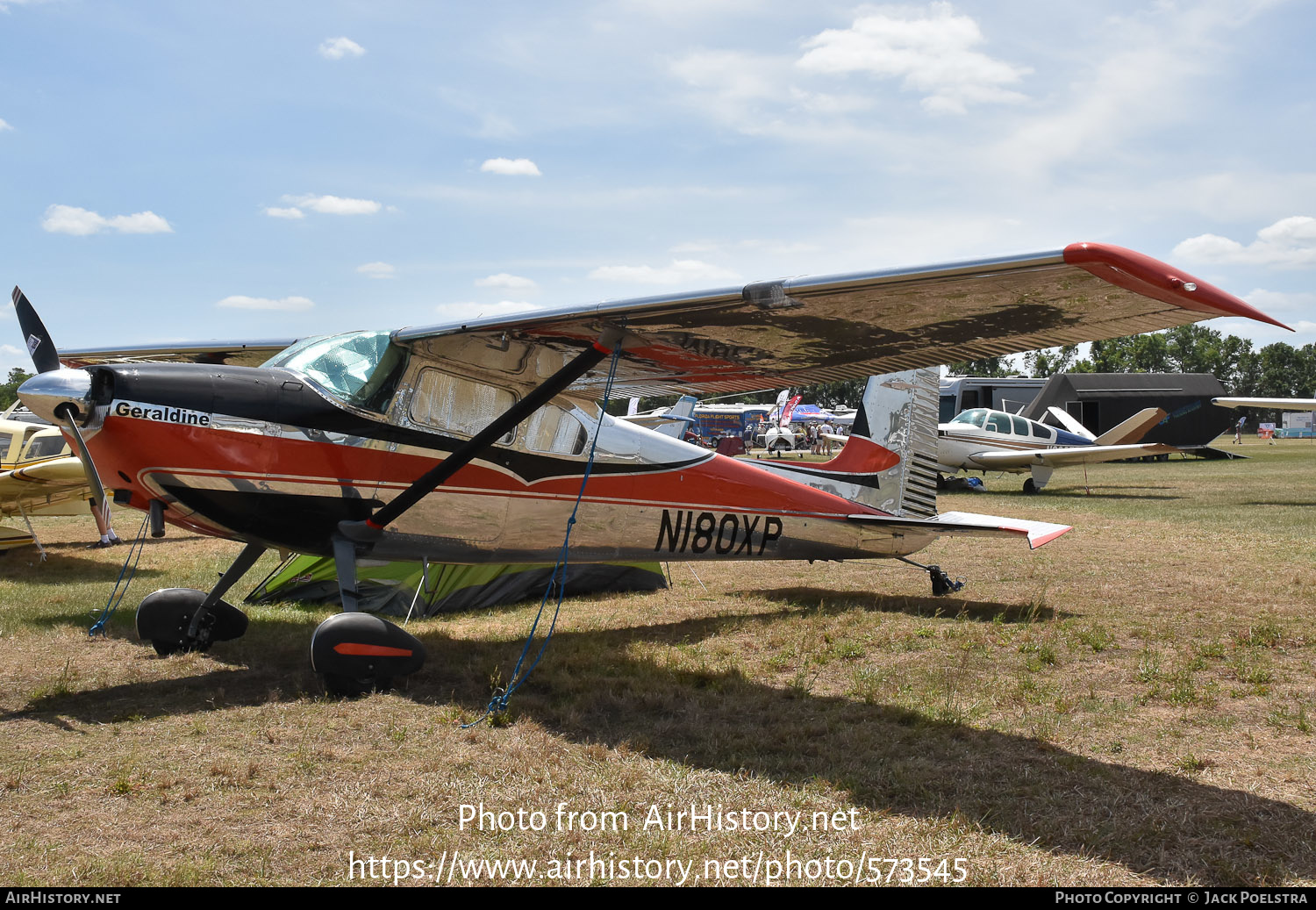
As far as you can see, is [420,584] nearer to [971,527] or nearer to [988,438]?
[971,527]

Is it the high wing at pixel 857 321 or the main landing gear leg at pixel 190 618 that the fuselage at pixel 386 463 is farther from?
the main landing gear leg at pixel 190 618

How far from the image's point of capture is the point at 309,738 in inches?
179

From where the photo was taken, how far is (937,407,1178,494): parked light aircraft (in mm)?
22188

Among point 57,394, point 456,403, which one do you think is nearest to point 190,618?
point 57,394

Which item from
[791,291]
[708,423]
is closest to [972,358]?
[791,291]

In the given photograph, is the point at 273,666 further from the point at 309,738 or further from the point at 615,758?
the point at 615,758

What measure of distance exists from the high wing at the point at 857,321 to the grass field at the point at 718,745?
79.6 inches

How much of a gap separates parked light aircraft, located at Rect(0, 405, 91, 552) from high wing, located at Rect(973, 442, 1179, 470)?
64.0 ft

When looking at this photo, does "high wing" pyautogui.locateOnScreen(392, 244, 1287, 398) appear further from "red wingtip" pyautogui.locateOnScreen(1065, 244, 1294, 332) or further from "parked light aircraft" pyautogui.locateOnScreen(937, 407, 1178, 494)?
"parked light aircraft" pyautogui.locateOnScreen(937, 407, 1178, 494)

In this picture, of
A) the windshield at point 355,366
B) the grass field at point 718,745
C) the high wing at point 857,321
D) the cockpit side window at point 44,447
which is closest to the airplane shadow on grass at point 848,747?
the grass field at point 718,745

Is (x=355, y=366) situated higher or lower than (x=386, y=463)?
higher

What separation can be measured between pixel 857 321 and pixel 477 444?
8.00 ft

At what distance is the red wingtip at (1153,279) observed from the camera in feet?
10.2

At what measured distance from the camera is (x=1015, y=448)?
22828 mm
